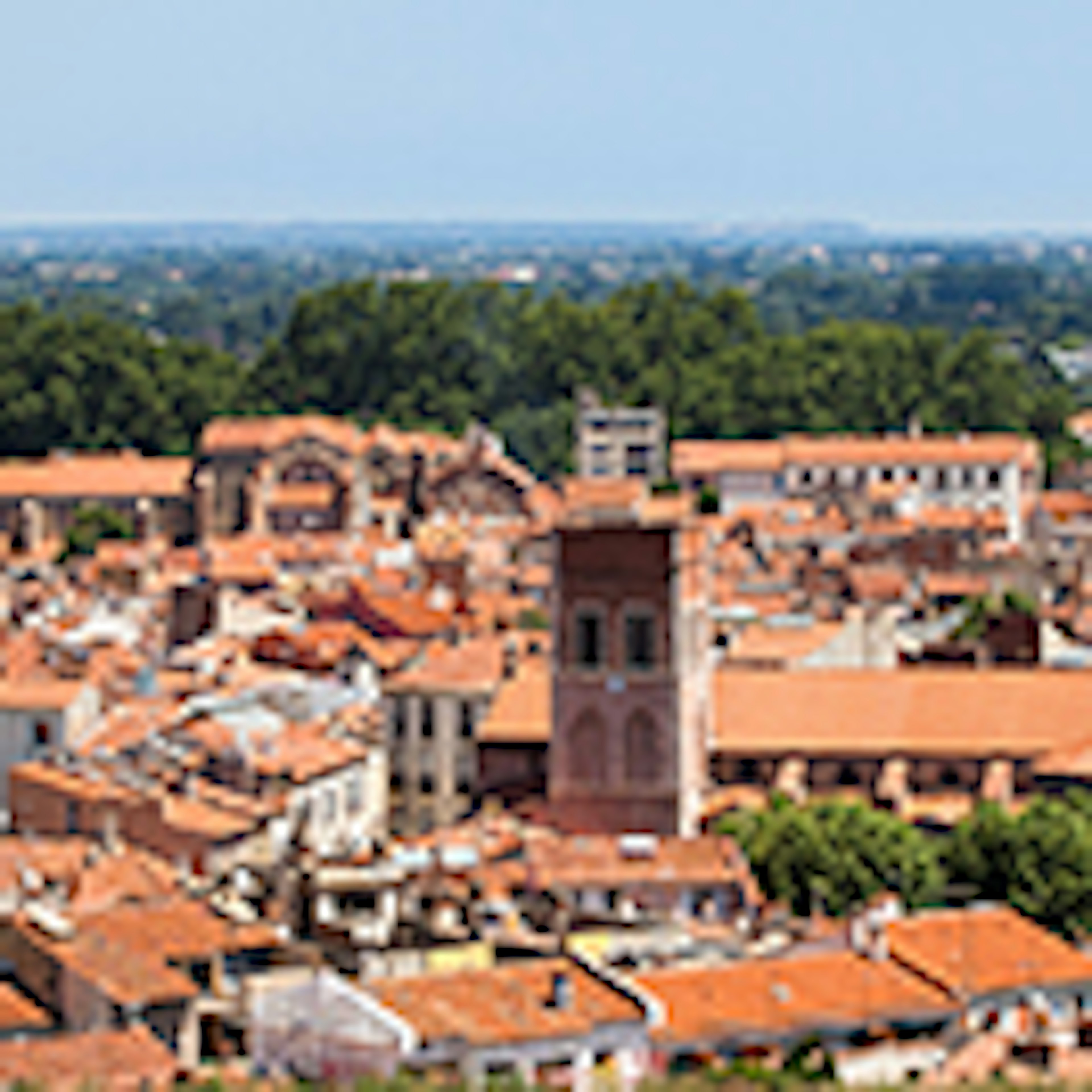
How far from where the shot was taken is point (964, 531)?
167ft

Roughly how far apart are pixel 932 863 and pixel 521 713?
4874mm

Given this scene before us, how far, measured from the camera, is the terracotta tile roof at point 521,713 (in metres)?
27.2

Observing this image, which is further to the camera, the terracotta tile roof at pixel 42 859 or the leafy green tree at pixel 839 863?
the leafy green tree at pixel 839 863

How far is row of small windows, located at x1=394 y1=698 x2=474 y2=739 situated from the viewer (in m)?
29.1

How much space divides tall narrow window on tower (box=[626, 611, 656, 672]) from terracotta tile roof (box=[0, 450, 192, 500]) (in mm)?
32701

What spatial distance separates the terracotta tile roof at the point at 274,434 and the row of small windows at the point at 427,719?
2758 cm

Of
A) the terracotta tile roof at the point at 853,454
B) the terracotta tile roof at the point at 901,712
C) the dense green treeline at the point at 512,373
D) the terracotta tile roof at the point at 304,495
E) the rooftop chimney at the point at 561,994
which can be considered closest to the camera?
the rooftop chimney at the point at 561,994

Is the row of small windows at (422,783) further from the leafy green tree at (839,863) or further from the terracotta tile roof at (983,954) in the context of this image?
the terracotta tile roof at (983,954)

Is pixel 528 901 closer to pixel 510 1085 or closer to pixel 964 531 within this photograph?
pixel 510 1085

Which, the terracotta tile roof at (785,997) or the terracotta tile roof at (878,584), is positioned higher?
the terracotta tile roof at (785,997)

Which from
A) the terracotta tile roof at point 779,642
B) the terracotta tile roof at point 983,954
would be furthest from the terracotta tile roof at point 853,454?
the terracotta tile roof at point 983,954

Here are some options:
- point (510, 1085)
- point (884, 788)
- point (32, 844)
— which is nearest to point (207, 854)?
point (32, 844)

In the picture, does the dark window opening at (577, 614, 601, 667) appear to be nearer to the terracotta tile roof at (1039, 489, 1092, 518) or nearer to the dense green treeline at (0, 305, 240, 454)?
the terracotta tile roof at (1039, 489, 1092, 518)

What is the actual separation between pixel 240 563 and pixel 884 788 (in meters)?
21.1
